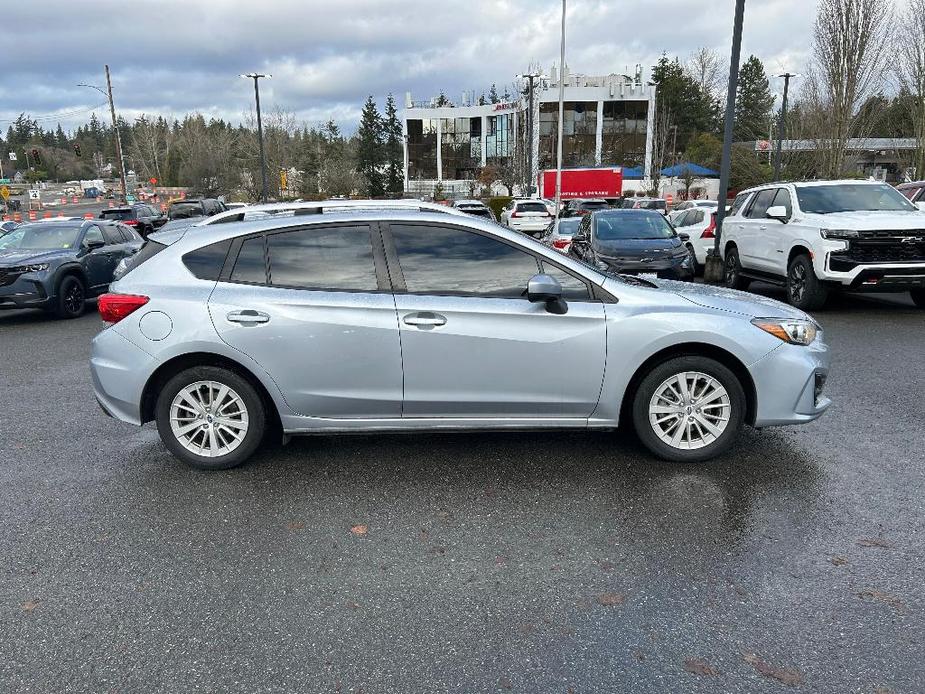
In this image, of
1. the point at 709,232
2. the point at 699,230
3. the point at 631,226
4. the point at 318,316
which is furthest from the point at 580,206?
the point at 318,316

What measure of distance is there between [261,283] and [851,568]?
367 centimetres

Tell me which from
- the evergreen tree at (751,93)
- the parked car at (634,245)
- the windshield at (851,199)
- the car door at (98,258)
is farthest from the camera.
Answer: the evergreen tree at (751,93)

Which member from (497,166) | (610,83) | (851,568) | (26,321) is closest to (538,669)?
(851,568)

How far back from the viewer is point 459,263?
175 inches

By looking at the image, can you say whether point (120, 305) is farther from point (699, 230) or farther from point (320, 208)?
point (699, 230)

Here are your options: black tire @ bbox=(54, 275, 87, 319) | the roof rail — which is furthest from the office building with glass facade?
the roof rail

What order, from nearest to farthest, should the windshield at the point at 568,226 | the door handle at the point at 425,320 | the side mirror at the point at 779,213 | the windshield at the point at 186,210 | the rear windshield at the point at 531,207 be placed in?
the door handle at the point at 425,320 → the side mirror at the point at 779,213 → the windshield at the point at 568,226 → the windshield at the point at 186,210 → the rear windshield at the point at 531,207

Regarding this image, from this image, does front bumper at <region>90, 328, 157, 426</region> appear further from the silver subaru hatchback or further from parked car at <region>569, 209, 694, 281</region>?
parked car at <region>569, 209, 694, 281</region>

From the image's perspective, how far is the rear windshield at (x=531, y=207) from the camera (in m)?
28.3

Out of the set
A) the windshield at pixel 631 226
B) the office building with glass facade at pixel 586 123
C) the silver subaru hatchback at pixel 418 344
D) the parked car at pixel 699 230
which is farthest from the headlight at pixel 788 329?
the office building with glass facade at pixel 586 123

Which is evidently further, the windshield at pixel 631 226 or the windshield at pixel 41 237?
the windshield at pixel 631 226

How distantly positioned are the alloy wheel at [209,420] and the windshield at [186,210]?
25048 millimetres

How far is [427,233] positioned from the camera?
4.52 m

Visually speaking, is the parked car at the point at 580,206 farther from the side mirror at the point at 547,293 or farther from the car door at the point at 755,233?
the side mirror at the point at 547,293
